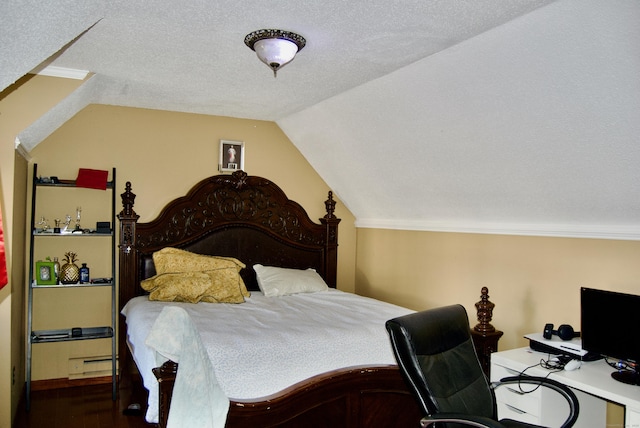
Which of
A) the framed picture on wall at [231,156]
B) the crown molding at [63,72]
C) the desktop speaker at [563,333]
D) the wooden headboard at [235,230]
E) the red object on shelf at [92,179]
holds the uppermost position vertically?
the crown molding at [63,72]

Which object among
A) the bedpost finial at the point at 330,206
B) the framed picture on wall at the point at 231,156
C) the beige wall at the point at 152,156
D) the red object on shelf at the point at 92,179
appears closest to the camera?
the red object on shelf at the point at 92,179

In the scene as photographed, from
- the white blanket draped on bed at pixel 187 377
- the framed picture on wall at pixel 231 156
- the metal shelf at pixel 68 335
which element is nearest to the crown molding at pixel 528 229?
the framed picture on wall at pixel 231 156

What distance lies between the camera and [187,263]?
13.6 ft

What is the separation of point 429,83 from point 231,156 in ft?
7.48

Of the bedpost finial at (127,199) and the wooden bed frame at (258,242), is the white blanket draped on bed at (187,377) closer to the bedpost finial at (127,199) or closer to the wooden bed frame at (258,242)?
the wooden bed frame at (258,242)

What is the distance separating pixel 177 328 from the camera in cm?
221

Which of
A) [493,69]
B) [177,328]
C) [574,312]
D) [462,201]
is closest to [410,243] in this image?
[462,201]

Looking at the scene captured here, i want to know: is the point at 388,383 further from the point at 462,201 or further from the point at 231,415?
the point at 462,201

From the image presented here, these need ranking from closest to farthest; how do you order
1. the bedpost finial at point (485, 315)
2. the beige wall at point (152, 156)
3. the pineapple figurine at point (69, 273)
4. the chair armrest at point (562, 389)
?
1. the chair armrest at point (562, 389)
2. the bedpost finial at point (485, 315)
3. the pineapple figurine at point (69, 273)
4. the beige wall at point (152, 156)

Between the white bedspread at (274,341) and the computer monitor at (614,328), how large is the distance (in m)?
1.06

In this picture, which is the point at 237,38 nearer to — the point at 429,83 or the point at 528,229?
the point at 429,83

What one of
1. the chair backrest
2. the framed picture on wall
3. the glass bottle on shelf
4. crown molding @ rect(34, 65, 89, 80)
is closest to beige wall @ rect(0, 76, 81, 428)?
crown molding @ rect(34, 65, 89, 80)

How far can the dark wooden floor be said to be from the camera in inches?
132

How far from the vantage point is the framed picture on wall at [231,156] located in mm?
4680
